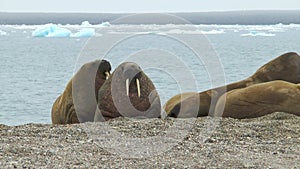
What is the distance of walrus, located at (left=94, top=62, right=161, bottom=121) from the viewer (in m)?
7.03

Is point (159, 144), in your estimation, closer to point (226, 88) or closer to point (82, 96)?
point (82, 96)

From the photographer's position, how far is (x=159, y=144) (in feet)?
16.8

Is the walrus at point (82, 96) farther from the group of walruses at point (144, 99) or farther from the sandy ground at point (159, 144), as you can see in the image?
the sandy ground at point (159, 144)

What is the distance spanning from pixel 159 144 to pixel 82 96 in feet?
7.83

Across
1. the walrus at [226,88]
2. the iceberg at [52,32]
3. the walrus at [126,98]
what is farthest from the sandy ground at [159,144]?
the iceberg at [52,32]

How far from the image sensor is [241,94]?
274 inches

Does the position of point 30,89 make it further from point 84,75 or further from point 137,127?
point 137,127

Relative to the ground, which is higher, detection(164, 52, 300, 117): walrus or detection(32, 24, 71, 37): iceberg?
detection(164, 52, 300, 117): walrus

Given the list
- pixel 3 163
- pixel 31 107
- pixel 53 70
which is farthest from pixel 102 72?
pixel 53 70

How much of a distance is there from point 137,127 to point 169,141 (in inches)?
28.5

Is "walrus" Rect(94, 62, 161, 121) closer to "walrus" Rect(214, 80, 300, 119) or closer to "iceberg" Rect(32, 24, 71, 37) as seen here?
"walrus" Rect(214, 80, 300, 119)

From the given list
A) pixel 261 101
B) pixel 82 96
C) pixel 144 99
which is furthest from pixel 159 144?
pixel 82 96

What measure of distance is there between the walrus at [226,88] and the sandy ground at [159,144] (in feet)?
2.09

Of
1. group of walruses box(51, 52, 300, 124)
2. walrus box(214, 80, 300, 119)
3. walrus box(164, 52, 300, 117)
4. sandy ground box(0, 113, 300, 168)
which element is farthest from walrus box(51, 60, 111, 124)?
walrus box(214, 80, 300, 119)
